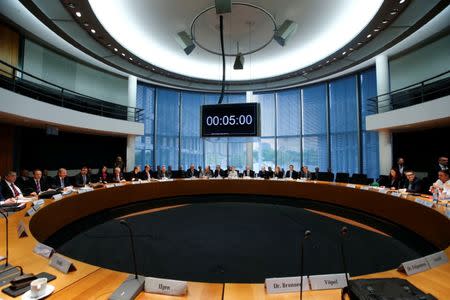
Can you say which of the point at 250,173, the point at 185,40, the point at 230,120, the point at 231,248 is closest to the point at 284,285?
the point at 231,248

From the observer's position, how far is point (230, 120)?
4.62 meters

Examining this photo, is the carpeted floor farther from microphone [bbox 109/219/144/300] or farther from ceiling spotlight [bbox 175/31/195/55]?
ceiling spotlight [bbox 175/31/195/55]

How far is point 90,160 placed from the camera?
25.6 ft

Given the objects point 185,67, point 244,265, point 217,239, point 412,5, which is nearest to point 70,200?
point 217,239

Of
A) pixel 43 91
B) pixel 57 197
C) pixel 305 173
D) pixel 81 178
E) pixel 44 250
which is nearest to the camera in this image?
pixel 44 250

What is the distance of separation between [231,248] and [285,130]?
699 centimetres

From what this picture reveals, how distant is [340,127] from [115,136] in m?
8.42

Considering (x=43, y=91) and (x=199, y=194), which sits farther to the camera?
(x=199, y=194)

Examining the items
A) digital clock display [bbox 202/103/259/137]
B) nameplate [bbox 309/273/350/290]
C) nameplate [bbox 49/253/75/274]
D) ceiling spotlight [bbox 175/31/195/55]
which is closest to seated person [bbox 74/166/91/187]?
digital clock display [bbox 202/103/259/137]

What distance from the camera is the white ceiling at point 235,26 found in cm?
453

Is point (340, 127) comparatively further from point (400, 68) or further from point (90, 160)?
point (90, 160)

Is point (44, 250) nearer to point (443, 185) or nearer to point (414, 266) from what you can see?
point (414, 266)

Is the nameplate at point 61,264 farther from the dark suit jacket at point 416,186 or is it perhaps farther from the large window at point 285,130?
the large window at point 285,130

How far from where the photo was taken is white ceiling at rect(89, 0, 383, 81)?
14.9 ft
